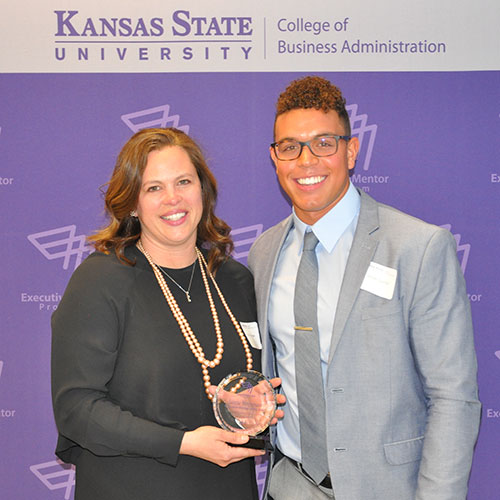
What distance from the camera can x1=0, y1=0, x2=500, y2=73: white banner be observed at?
313cm

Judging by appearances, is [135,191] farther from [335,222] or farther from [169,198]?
[335,222]

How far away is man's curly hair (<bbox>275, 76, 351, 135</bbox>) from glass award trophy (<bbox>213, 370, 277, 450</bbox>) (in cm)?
98

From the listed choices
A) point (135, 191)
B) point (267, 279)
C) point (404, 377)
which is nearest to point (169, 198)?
point (135, 191)

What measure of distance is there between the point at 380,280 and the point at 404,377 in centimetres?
33

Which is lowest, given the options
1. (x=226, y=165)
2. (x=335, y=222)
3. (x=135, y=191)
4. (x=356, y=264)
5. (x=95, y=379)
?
(x=95, y=379)

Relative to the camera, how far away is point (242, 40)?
10.4 ft

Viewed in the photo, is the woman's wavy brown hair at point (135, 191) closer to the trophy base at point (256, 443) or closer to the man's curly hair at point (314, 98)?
the man's curly hair at point (314, 98)

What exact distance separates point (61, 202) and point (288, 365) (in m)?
1.76

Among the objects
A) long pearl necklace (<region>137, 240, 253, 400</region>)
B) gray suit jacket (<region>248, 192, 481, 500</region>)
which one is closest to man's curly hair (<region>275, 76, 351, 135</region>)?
gray suit jacket (<region>248, 192, 481, 500</region>)

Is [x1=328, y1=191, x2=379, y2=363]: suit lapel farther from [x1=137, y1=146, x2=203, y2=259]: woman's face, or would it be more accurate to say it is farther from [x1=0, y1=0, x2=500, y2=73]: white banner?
[x1=0, y1=0, x2=500, y2=73]: white banner

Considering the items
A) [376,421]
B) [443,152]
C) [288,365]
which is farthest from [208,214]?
[443,152]

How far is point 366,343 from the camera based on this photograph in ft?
6.32

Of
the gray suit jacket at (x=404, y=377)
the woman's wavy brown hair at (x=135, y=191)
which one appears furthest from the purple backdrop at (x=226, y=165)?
the gray suit jacket at (x=404, y=377)

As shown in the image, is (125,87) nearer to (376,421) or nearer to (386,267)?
(386,267)
